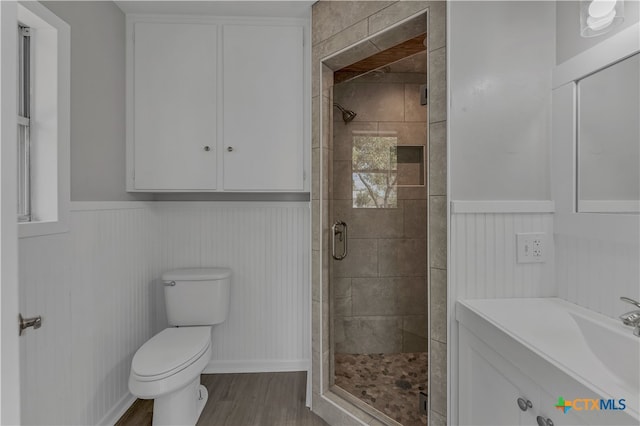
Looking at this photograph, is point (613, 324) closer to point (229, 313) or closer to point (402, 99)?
point (402, 99)

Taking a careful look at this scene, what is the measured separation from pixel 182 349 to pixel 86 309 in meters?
0.50

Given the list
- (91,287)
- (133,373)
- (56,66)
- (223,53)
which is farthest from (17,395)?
(223,53)

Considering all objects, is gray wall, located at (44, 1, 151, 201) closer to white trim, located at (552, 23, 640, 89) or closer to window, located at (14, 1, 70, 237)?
window, located at (14, 1, 70, 237)

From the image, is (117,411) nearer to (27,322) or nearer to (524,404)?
(27,322)

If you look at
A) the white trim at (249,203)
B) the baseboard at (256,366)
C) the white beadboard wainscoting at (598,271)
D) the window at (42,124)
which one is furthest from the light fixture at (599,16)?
the baseboard at (256,366)

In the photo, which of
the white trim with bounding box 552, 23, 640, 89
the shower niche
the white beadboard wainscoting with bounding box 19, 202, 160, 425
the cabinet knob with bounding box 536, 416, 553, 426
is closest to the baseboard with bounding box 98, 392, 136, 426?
the white beadboard wainscoting with bounding box 19, 202, 160, 425

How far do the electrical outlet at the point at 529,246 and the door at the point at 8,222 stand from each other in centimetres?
154

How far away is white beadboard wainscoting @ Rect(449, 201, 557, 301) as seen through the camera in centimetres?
134

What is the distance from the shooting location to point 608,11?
1.04m

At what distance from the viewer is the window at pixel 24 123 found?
4.58 feet

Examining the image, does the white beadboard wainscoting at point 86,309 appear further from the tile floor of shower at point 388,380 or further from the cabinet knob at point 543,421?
the cabinet knob at point 543,421

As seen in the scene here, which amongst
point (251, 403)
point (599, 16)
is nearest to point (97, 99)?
point (251, 403)

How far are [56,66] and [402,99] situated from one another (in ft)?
5.36

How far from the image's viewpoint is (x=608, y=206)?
1107mm
